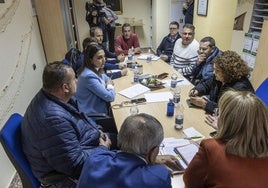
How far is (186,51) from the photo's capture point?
325 cm

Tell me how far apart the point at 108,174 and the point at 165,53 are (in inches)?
132

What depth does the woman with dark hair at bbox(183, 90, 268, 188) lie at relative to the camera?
35.5 inches

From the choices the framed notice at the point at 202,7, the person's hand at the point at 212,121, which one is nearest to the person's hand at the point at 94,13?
the framed notice at the point at 202,7

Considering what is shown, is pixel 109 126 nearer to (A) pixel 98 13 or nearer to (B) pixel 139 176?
(B) pixel 139 176

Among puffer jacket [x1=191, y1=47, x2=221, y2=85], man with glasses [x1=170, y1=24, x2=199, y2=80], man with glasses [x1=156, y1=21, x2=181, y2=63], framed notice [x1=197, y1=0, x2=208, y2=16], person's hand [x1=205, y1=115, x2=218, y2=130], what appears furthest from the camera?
man with glasses [x1=156, y1=21, x2=181, y2=63]

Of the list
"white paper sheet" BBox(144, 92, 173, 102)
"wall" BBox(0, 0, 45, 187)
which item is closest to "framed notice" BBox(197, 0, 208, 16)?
"white paper sheet" BBox(144, 92, 173, 102)

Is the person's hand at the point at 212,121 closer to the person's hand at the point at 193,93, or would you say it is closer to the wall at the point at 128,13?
the person's hand at the point at 193,93

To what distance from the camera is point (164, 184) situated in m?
0.86

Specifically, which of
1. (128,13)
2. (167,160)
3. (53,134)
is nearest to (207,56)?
(167,160)

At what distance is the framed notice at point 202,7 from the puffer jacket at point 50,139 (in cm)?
316

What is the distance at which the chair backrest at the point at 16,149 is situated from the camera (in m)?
1.18

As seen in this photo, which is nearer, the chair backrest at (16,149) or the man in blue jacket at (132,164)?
the man in blue jacket at (132,164)

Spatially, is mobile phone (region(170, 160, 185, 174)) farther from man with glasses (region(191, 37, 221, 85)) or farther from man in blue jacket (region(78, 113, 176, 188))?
man with glasses (region(191, 37, 221, 85))

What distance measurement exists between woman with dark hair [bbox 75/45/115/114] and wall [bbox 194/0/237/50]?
220 cm
